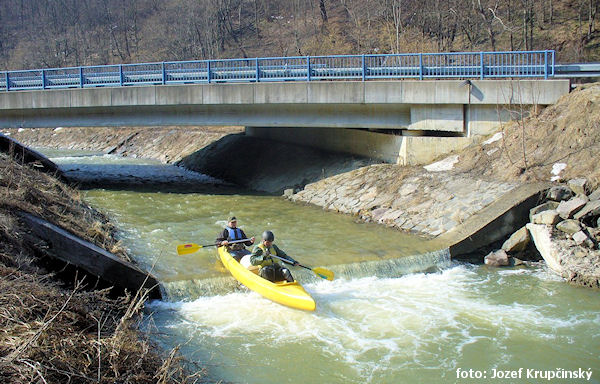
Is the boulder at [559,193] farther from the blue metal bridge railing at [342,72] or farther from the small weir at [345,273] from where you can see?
the blue metal bridge railing at [342,72]

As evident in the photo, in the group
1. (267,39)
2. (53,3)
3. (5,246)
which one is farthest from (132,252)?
(53,3)

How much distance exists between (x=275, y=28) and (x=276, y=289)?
4451 centimetres

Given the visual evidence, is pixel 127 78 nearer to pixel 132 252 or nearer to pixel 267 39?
pixel 132 252

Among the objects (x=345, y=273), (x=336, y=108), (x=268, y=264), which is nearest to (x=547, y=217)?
(x=345, y=273)

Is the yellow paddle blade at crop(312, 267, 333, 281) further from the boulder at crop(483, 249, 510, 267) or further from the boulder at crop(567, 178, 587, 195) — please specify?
the boulder at crop(567, 178, 587, 195)

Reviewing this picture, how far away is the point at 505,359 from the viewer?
8.77 metres

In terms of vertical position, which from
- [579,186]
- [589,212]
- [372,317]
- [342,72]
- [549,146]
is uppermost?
[342,72]

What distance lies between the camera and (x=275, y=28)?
2046 inches

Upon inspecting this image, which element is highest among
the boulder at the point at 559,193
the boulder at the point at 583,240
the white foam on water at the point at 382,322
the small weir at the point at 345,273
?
the boulder at the point at 559,193

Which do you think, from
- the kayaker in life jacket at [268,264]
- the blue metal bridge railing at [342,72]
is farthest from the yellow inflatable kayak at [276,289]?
the blue metal bridge railing at [342,72]

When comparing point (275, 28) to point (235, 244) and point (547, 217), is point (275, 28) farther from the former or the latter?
point (547, 217)

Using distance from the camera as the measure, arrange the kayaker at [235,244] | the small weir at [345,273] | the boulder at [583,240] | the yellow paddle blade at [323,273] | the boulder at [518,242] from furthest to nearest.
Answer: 1. the boulder at [518,242]
2. the kayaker at [235,244]
3. the boulder at [583,240]
4. the yellow paddle blade at [323,273]
5. the small weir at [345,273]

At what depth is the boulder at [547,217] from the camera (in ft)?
43.0

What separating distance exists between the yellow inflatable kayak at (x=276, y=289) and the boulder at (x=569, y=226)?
6293 millimetres
